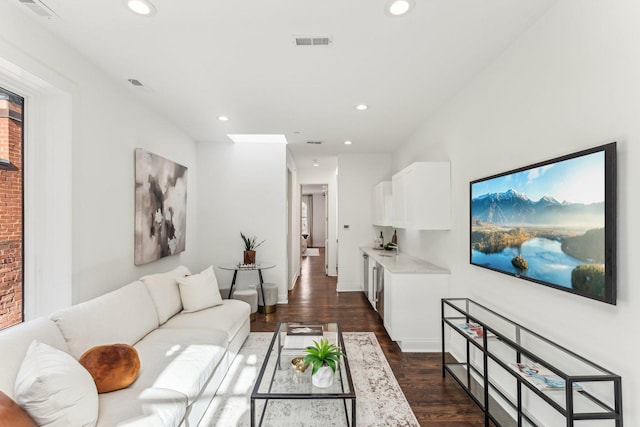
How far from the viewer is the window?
1994 mm

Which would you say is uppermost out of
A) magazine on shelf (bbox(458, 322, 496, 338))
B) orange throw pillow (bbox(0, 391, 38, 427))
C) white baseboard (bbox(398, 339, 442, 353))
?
orange throw pillow (bbox(0, 391, 38, 427))

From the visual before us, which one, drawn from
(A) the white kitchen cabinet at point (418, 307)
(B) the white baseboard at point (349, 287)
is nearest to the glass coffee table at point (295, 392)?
(A) the white kitchen cabinet at point (418, 307)

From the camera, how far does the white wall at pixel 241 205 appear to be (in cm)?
500

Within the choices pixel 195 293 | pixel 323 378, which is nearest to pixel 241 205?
pixel 195 293

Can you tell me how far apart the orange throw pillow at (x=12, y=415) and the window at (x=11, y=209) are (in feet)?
3.67

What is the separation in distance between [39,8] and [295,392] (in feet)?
9.06

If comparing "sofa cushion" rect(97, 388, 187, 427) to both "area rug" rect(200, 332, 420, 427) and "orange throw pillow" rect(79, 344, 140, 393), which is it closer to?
"orange throw pillow" rect(79, 344, 140, 393)

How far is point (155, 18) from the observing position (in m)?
1.89

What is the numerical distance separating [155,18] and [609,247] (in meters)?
2.74

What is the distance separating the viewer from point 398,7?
1775mm

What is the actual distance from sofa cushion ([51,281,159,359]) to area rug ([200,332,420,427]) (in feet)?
2.76

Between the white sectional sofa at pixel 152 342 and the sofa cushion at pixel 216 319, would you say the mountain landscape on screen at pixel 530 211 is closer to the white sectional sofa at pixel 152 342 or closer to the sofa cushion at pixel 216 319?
the white sectional sofa at pixel 152 342

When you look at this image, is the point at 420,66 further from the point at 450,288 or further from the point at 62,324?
the point at 62,324

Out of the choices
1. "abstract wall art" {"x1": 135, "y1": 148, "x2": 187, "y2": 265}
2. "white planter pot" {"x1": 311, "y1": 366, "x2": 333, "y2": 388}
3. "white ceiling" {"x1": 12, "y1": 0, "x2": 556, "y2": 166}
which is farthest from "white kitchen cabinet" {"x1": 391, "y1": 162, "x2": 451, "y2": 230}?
"abstract wall art" {"x1": 135, "y1": 148, "x2": 187, "y2": 265}
